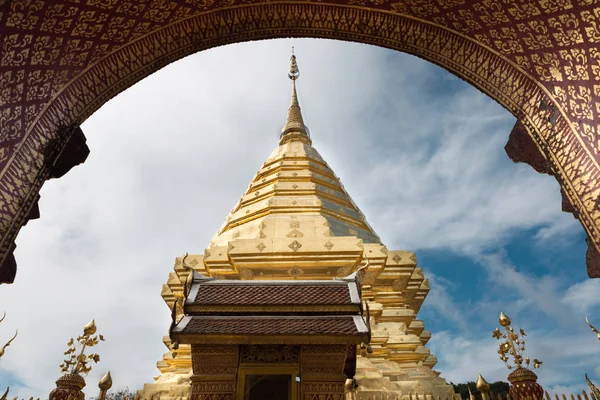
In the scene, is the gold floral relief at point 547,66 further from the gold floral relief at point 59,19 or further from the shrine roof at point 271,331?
the gold floral relief at point 59,19

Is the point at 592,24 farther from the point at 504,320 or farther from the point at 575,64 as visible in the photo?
the point at 504,320

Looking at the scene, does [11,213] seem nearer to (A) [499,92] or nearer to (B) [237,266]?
(A) [499,92]

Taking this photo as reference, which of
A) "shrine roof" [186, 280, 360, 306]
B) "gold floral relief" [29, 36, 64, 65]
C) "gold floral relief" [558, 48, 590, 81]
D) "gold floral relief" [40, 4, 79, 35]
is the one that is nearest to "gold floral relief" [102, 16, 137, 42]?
"gold floral relief" [40, 4, 79, 35]

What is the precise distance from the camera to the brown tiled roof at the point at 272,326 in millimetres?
4262

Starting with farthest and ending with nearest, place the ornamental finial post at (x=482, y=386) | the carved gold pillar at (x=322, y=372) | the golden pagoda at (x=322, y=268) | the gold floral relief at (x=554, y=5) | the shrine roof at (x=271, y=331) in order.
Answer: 1. the golden pagoda at (x=322, y=268)
2. the ornamental finial post at (x=482, y=386)
3. the carved gold pillar at (x=322, y=372)
4. the shrine roof at (x=271, y=331)
5. the gold floral relief at (x=554, y=5)

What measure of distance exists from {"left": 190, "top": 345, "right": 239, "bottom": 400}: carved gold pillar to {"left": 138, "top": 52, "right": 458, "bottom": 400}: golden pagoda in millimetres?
2126

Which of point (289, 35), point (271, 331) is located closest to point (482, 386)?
point (271, 331)

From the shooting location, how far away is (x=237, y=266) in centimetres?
940

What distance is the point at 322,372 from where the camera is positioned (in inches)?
175

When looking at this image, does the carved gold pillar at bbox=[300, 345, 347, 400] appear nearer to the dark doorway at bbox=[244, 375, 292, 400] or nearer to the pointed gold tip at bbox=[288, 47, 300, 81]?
the dark doorway at bbox=[244, 375, 292, 400]

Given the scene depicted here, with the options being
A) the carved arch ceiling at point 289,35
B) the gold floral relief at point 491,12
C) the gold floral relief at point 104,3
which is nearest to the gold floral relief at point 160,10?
the carved arch ceiling at point 289,35

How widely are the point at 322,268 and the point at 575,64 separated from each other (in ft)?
21.1

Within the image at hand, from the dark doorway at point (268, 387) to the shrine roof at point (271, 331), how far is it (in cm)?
47

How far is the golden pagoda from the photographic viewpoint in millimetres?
7724
